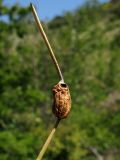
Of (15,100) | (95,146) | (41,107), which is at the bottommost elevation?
(95,146)

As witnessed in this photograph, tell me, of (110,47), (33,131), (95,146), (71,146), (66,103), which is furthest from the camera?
(110,47)

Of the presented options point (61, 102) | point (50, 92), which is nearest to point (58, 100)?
point (61, 102)

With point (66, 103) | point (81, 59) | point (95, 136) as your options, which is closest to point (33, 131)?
point (95, 136)

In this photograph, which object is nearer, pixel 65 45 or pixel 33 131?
pixel 33 131

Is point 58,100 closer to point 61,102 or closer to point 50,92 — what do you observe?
point 61,102

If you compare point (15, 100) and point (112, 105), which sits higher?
point (15, 100)

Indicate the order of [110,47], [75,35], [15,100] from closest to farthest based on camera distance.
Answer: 1. [15,100]
2. [75,35]
3. [110,47]

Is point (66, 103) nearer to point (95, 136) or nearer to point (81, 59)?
point (95, 136)
